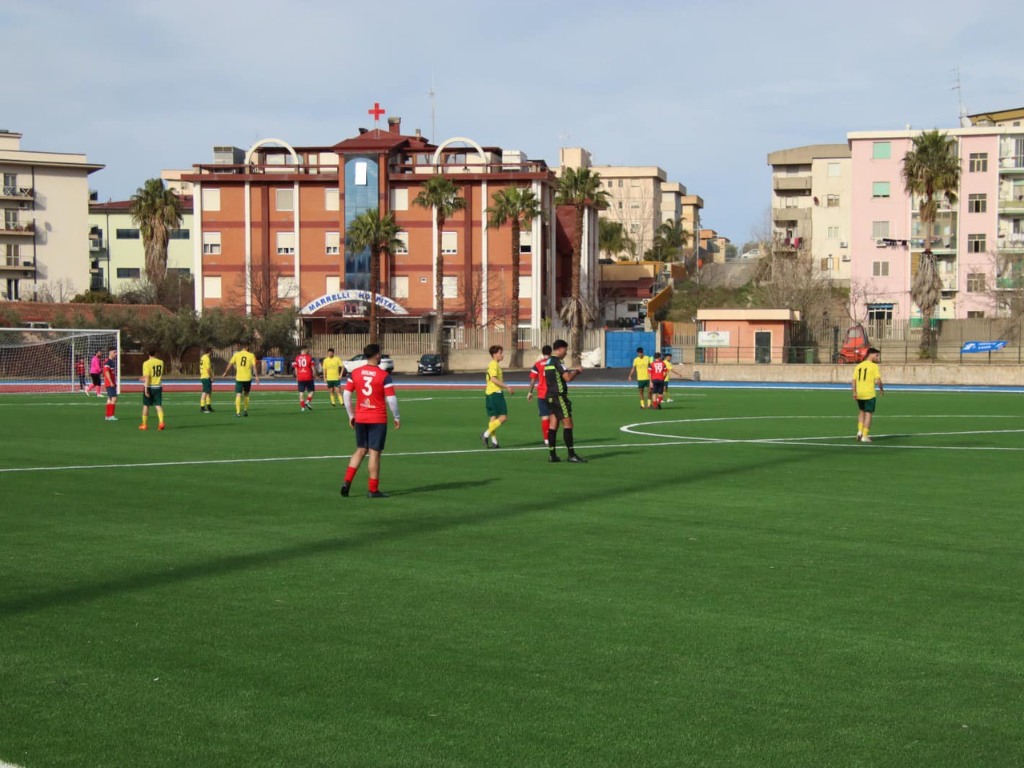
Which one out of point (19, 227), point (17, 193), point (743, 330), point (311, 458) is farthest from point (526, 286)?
point (311, 458)

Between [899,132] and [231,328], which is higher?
[899,132]

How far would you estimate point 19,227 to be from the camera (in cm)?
9381

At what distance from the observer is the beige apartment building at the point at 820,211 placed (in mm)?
101812

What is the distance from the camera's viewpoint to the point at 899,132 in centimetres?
8825

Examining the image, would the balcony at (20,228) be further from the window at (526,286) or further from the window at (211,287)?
the window at (526,286)

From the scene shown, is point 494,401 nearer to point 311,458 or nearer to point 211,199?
point 311,458

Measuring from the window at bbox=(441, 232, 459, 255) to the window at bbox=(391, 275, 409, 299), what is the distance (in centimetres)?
364

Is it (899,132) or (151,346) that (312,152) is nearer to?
(151,346)

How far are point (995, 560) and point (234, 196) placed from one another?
7899 centimetres

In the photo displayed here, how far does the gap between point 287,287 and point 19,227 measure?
2756 cm

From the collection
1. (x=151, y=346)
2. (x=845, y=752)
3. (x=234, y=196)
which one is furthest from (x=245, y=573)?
(x=234, y=196)

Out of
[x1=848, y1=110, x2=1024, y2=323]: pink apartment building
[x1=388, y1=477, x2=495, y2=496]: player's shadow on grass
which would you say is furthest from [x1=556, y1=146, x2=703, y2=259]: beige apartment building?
[x1=388, y1=477, x2=495, y2=496]: player's shadow on grass

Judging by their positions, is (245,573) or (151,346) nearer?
(245,573)

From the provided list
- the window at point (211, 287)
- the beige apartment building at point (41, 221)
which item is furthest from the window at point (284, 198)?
the beige apartment building at point (41, 221)
